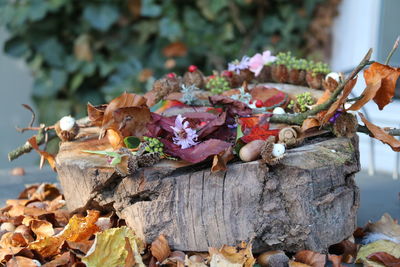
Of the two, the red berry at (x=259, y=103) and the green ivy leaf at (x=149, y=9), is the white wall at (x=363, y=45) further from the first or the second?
the red berry at (x=259, y=103)

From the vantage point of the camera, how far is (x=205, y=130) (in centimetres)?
136

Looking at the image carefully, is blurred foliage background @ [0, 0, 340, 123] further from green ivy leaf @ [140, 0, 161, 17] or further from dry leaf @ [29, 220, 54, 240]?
dry leaf @ [29, 220, 54, 240]

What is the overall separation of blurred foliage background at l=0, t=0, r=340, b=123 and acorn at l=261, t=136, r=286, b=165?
189 cm

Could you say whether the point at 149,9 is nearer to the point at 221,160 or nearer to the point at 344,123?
the point at 344,123

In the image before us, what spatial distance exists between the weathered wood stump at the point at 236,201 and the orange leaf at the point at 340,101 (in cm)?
9

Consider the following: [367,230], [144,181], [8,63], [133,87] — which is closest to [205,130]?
[144,181]

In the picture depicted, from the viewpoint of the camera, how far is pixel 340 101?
1.30 m

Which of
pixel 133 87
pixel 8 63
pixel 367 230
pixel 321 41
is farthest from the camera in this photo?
pixel 8 63

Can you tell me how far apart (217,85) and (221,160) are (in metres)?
0.55

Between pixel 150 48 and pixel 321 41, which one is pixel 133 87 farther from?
pixel 321 41

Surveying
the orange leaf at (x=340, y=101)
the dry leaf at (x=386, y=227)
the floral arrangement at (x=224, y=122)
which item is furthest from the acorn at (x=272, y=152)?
the dry leaf at (x=386, y=227)

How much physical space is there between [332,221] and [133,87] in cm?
198

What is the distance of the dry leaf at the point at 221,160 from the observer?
124 centimetres

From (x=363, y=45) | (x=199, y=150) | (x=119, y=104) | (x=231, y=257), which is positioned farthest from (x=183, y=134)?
(x=363, y=45)
